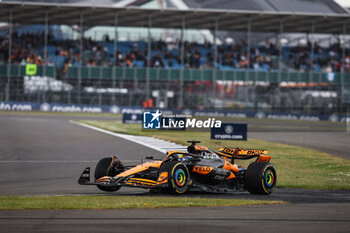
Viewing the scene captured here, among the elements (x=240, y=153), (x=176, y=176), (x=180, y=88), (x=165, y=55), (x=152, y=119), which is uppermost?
(x=165, y=55)

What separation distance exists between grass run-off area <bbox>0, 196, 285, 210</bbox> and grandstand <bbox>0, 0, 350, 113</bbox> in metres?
39.7

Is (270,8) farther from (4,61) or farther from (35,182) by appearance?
(35,182)

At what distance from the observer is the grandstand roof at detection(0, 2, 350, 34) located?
53.1 m

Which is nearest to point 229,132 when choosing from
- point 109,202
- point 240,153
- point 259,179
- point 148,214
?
point 240,153

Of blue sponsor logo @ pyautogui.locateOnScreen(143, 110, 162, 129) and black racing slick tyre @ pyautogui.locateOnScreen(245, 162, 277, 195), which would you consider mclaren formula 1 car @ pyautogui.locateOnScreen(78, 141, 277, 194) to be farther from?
blue sponsor logo @ pyautogui.locateOnScreen(143, 110, 162, 129)

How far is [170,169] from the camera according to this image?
10539 mm

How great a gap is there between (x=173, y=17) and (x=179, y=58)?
4.14 m

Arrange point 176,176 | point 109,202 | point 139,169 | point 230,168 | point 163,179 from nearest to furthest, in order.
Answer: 1. point 109,202
2. point 163,179
3. point 176,176
4. point 139,169
5. point 230,168

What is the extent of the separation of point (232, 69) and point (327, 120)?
10471 mm

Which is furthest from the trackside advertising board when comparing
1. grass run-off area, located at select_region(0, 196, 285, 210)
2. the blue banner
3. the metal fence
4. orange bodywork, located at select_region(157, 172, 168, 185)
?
the metal fence

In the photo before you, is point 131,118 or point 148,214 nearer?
point 148,214

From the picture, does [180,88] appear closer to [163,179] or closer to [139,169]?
[139,169]

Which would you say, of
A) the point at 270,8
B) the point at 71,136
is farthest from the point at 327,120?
the point at 71,136

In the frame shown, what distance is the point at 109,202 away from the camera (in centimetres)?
939
